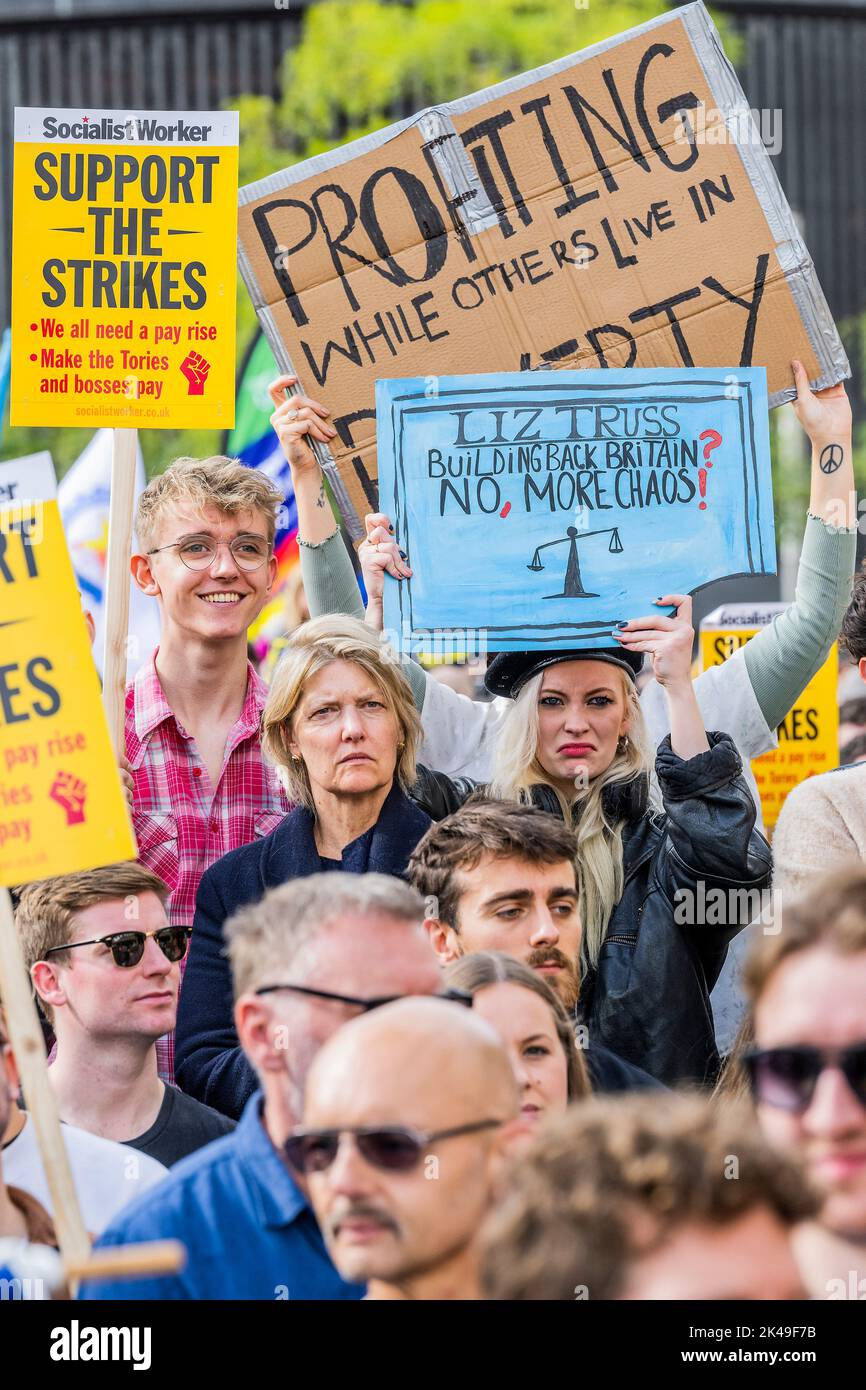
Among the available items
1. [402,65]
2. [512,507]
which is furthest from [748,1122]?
[402,65]

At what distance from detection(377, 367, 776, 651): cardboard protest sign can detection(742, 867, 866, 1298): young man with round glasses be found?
4.86 feet

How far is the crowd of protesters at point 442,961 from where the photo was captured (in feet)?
6.16

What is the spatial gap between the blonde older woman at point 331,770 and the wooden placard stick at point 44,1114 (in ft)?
2.33

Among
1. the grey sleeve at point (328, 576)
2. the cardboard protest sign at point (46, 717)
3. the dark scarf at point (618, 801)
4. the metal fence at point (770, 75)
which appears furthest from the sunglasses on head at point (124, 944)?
the metal fence at point (770, 75)

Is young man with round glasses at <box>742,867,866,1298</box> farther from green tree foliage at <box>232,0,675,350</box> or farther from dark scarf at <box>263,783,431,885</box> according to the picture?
green tree foliage at <box>232,0,675,350</box>

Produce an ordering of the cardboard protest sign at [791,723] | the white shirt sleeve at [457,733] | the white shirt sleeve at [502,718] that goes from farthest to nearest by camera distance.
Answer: the cardboard protest sign at [791,723]
the white shirt sleeve at [457,733]
the white shirt sleeve at [502,718]

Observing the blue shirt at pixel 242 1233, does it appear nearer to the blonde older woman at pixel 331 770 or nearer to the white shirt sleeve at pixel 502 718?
the blonde older woman at pixel 331 770

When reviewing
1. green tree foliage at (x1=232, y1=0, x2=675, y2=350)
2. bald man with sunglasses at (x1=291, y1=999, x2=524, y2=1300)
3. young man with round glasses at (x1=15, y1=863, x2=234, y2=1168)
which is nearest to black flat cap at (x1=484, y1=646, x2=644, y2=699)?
young man with round glasses at (x1=15, y1=863, x2=234, y2=1168)

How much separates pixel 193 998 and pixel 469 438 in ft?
3.91

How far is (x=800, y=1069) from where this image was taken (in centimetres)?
224

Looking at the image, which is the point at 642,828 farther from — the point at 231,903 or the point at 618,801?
the point at 231,903

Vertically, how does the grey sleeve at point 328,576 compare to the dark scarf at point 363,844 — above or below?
above

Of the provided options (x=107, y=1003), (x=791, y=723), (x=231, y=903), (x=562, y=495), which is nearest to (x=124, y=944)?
(x=107, y=1003)

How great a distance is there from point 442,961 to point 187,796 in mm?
891
